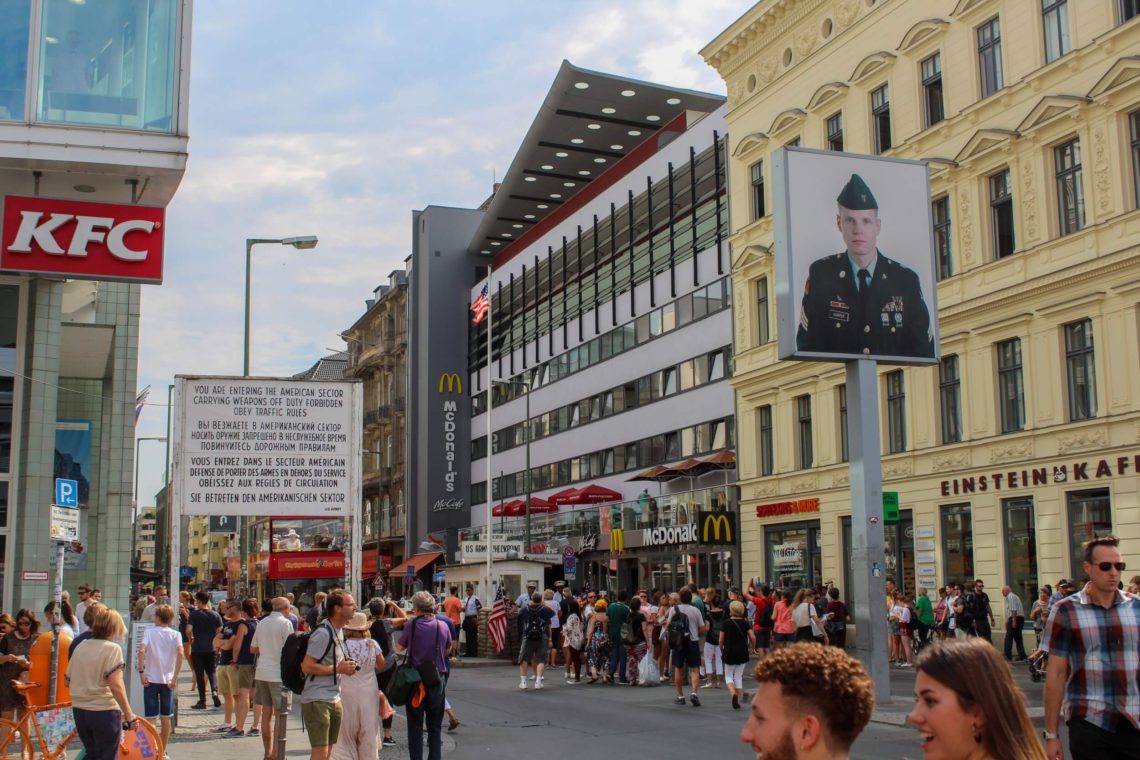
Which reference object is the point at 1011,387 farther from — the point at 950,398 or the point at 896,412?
the point at 896,412

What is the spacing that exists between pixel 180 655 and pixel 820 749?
39.2ft

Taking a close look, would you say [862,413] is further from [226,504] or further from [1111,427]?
[226,504]

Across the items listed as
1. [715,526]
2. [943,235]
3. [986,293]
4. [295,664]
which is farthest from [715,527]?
[295,664]

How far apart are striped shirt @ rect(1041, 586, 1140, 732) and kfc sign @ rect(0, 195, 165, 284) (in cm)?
1641

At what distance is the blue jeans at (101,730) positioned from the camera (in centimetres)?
1034

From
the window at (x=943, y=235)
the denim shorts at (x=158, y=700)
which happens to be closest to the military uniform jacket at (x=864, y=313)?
the window at (x=943, y=235)

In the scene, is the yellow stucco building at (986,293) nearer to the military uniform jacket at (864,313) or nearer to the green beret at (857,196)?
the military uniform jacket at (864,313)

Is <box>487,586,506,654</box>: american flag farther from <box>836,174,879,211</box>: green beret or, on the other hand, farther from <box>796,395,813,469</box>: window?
<box>836,174,879,211</box>: green beret

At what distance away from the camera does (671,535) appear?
Answer: 3978 cm

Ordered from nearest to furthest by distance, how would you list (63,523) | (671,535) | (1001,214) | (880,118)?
1. (63,523)
2. (1001,214)
3. (880,118)
4. (671,535)

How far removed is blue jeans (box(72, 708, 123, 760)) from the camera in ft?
33.9

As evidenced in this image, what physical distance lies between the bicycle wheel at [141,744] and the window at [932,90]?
25.4 meters

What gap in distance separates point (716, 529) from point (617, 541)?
21.8ft

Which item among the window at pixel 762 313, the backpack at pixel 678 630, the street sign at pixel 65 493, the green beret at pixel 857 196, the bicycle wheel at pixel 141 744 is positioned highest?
the window at pixel 762 313
